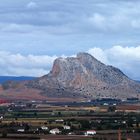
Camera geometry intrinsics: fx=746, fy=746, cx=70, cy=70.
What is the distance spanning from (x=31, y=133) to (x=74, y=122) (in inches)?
908

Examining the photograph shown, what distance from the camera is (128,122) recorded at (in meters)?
124

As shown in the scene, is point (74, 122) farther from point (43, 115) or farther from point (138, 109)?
point (138, 109)

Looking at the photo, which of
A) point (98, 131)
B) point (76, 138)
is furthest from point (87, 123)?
point (76, 138)

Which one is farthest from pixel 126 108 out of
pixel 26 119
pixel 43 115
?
pixel 26 119

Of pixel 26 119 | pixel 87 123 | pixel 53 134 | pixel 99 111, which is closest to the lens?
pixel 53 134

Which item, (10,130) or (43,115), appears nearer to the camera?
(10,130)

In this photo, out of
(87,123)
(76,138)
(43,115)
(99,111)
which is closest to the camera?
Result: (76,138)

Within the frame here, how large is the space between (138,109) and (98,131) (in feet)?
234

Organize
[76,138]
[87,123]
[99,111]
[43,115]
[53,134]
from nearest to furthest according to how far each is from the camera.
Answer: [76,138], [53,134], [87,123], [43,115], [99,111]

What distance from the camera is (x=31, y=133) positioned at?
340ft

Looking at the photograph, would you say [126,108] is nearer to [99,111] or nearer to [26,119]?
[99,111]

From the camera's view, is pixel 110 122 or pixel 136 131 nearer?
pixel 136 131

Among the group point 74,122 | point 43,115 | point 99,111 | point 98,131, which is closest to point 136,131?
point 98,131

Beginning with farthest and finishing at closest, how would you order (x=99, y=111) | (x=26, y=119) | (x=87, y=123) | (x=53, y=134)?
(x=99, y=111), (x=26, y=119), (x=87, y=123), (x=53, y=134)
